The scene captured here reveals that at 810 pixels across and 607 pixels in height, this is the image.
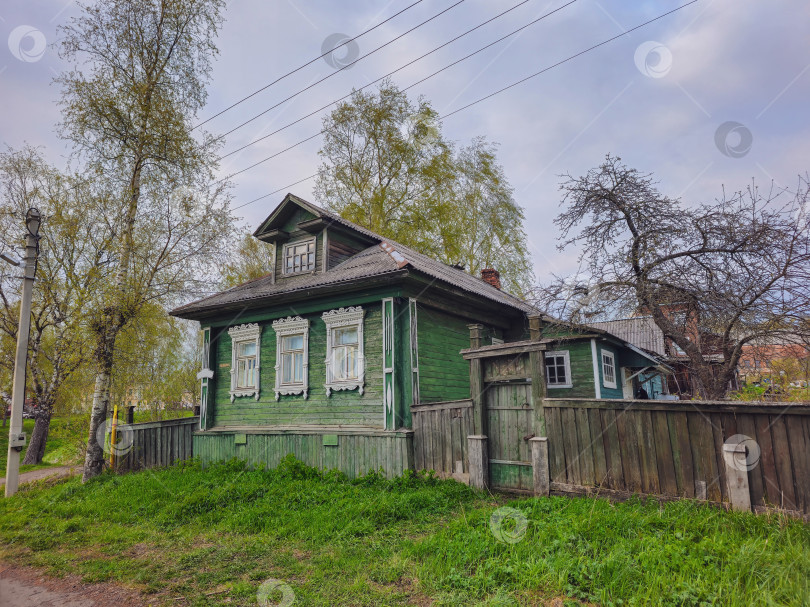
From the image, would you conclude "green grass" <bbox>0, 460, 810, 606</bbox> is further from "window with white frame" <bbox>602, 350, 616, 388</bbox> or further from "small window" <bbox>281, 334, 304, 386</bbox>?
"window with white frame" <bbox>602, 350, 616, 388</bbox>

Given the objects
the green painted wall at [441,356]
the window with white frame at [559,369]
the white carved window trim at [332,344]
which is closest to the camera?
the white carved window trim at [332,344]

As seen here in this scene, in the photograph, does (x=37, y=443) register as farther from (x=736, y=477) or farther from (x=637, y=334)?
(x=637, y=334)

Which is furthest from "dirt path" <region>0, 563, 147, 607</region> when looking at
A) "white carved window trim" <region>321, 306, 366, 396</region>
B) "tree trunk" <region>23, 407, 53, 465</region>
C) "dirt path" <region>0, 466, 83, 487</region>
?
"tree trunk" <region>23, 407, 53, 465</region>

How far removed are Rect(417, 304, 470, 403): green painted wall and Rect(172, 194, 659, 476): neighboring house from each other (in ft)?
0.10

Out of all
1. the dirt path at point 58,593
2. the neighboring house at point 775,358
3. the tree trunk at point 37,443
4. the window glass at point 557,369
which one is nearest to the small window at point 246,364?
the dirt path at point 58,593

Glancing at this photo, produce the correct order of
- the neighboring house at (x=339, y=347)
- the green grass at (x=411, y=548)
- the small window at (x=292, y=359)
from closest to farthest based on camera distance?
1. the green grass at (x=411, y=548)
2. the neighboring house at (x=339, y=347)
3. the small window at (x=292, y=359)

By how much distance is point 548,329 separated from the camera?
33.5 ft

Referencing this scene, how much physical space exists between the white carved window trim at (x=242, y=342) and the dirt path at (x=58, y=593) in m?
7.11

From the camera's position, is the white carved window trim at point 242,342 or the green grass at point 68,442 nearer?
the white carved window trim at point 242,342

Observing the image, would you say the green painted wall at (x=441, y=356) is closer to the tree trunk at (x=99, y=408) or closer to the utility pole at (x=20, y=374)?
the utility pole at (x=20, y=374)

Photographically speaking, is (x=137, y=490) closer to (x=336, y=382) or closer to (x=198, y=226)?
(x=336, y=382)

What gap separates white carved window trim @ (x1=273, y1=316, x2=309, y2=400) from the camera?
1205cm

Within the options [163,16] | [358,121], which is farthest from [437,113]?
[163,16]

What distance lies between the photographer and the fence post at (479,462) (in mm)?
8352
